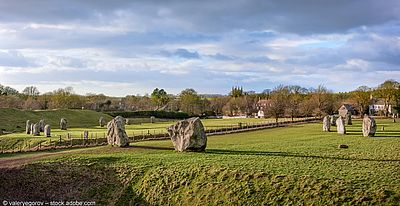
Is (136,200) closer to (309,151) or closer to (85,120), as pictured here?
(309,151)

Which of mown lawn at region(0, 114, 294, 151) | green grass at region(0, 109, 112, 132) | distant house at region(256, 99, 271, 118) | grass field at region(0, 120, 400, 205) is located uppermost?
distant house at region(256, 99, 271, 118)

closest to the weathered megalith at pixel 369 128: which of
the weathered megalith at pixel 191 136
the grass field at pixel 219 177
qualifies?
the grass field at pixel 219 177

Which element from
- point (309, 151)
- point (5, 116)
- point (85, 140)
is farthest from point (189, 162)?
point (5, 116)

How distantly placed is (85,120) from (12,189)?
242ft

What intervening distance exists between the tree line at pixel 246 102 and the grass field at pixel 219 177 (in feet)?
212

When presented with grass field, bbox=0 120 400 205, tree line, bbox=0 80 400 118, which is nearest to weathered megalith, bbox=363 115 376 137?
grass field, bbox=0 120 400 205

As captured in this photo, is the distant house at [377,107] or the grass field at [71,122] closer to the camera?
the grass field at [71,122]

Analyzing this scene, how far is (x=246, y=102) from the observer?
160 meters

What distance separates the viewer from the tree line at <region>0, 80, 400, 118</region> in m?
117

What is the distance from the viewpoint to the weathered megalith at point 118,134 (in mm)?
43875

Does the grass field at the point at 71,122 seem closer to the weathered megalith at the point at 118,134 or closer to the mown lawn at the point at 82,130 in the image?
the mown lawn at the point at 82,130

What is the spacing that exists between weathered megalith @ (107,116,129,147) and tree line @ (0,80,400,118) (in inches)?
2303

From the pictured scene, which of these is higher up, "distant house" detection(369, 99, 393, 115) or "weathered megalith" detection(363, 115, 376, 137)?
"distant house" detection(369, 99, 393, 115)

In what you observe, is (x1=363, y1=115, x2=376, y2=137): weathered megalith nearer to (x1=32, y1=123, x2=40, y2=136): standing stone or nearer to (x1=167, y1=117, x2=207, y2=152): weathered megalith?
(x1=167, y1=117, x2=207, y2=152): weathered megalith
